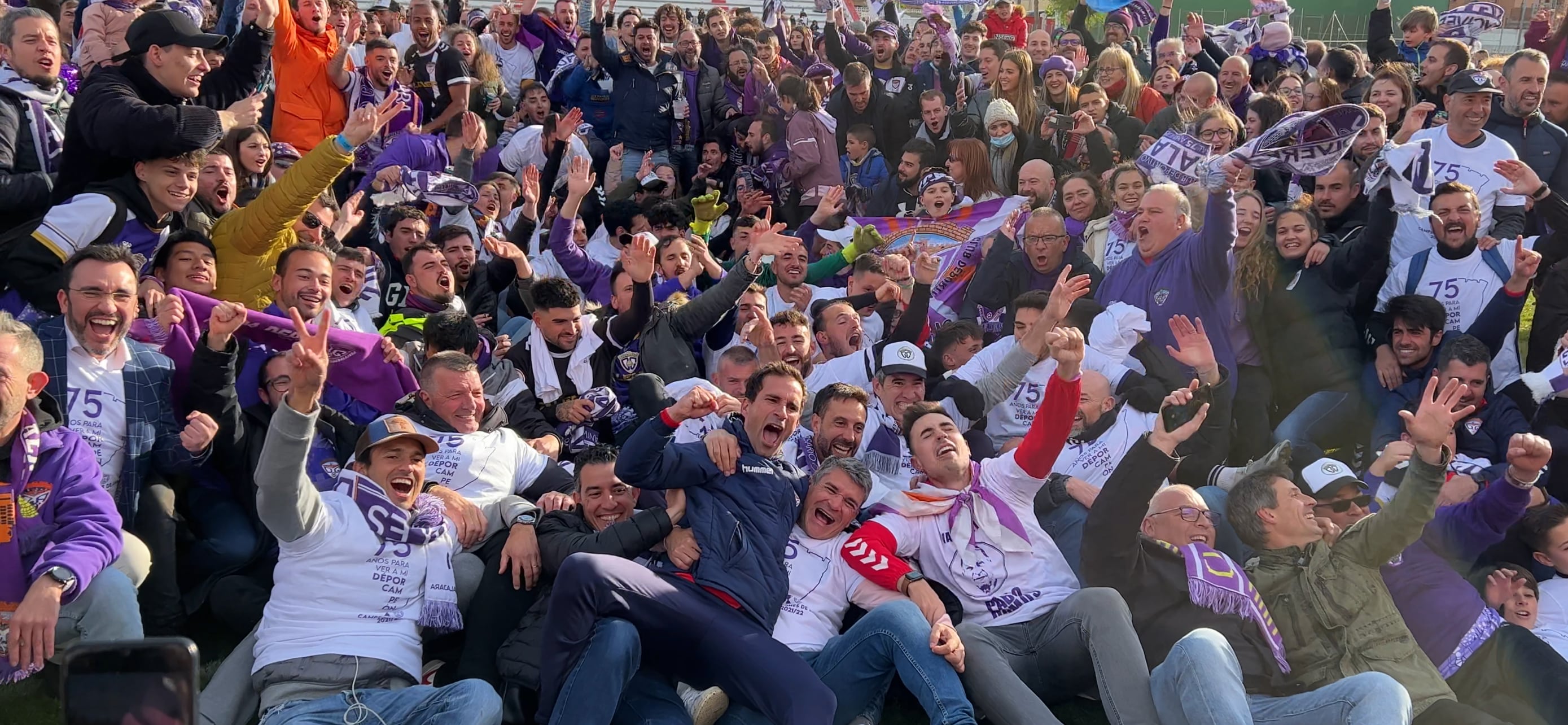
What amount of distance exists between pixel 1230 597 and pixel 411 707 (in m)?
3.03

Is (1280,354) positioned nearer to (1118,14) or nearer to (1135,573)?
(1135,573)

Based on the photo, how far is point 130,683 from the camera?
5.64 ft

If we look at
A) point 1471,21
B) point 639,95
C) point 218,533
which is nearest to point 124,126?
point 218,533

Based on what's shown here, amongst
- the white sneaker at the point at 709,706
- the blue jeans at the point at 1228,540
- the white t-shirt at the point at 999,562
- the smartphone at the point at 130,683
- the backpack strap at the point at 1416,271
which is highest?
the smartphone at the point at 130,683

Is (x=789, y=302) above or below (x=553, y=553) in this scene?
below

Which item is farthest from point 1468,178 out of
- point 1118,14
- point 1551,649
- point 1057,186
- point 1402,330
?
point 1118,14

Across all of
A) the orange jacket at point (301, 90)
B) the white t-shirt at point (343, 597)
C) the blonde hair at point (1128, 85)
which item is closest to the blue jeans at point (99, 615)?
the white t-shirt at point (343, 597)

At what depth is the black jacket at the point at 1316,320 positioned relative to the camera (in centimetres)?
680

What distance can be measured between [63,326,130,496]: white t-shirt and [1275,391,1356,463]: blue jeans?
5.45 m

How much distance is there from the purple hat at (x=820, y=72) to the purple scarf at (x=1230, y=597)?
7939mm

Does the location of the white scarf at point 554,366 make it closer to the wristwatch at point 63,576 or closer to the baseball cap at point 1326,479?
the wristwatch at point 63,576

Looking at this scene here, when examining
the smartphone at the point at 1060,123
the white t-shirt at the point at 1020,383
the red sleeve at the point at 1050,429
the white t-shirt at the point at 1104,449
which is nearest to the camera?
the red sleeve at the point at 1050,429

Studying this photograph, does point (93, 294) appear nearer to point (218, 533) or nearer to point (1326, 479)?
point (218, 533)

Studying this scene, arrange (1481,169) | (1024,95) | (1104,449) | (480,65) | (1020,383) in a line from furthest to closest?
(480,65) < (1024,95) < (1481,169) < (1020,383) < (1104,449)
